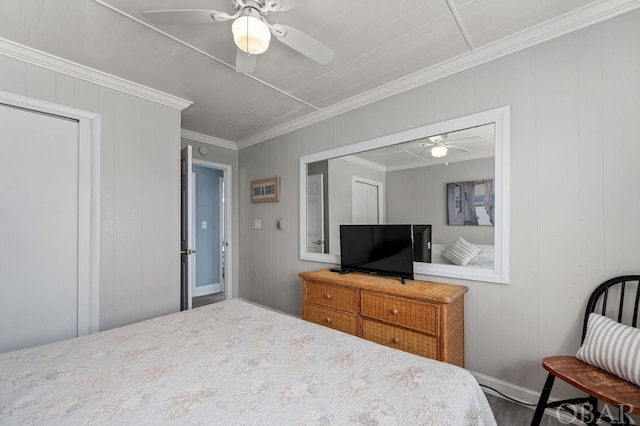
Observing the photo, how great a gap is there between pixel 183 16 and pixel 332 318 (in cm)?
241

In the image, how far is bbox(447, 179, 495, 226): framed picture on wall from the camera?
212 centimetres

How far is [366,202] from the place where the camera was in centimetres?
289

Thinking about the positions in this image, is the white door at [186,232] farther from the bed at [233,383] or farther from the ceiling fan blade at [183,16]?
the ceiling fan blade at [183,16]

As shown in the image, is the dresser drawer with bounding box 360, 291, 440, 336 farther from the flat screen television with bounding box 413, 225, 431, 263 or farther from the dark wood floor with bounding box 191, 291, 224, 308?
the dark wood floor with bounding box 191, 291, 224, 308

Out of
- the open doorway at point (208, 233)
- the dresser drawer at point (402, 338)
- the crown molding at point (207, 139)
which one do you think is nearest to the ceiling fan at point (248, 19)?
the dresser drawer at point (402, 338)

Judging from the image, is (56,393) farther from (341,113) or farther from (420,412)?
(341,113)

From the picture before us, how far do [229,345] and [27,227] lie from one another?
1942 mm

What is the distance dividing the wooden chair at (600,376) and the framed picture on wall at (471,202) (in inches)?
28.8

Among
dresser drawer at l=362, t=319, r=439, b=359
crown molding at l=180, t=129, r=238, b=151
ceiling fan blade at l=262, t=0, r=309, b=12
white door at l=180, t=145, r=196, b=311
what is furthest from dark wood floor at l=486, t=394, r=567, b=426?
crown molding at l=180, t=129, r=238, b=151

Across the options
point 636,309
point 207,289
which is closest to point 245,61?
point 636,309

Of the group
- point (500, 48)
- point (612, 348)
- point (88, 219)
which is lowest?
point (612, 348)

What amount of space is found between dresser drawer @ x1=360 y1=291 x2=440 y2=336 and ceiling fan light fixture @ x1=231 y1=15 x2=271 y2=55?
6.26ft

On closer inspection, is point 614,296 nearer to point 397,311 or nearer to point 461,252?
point 461,252

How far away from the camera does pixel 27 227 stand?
2141mm
